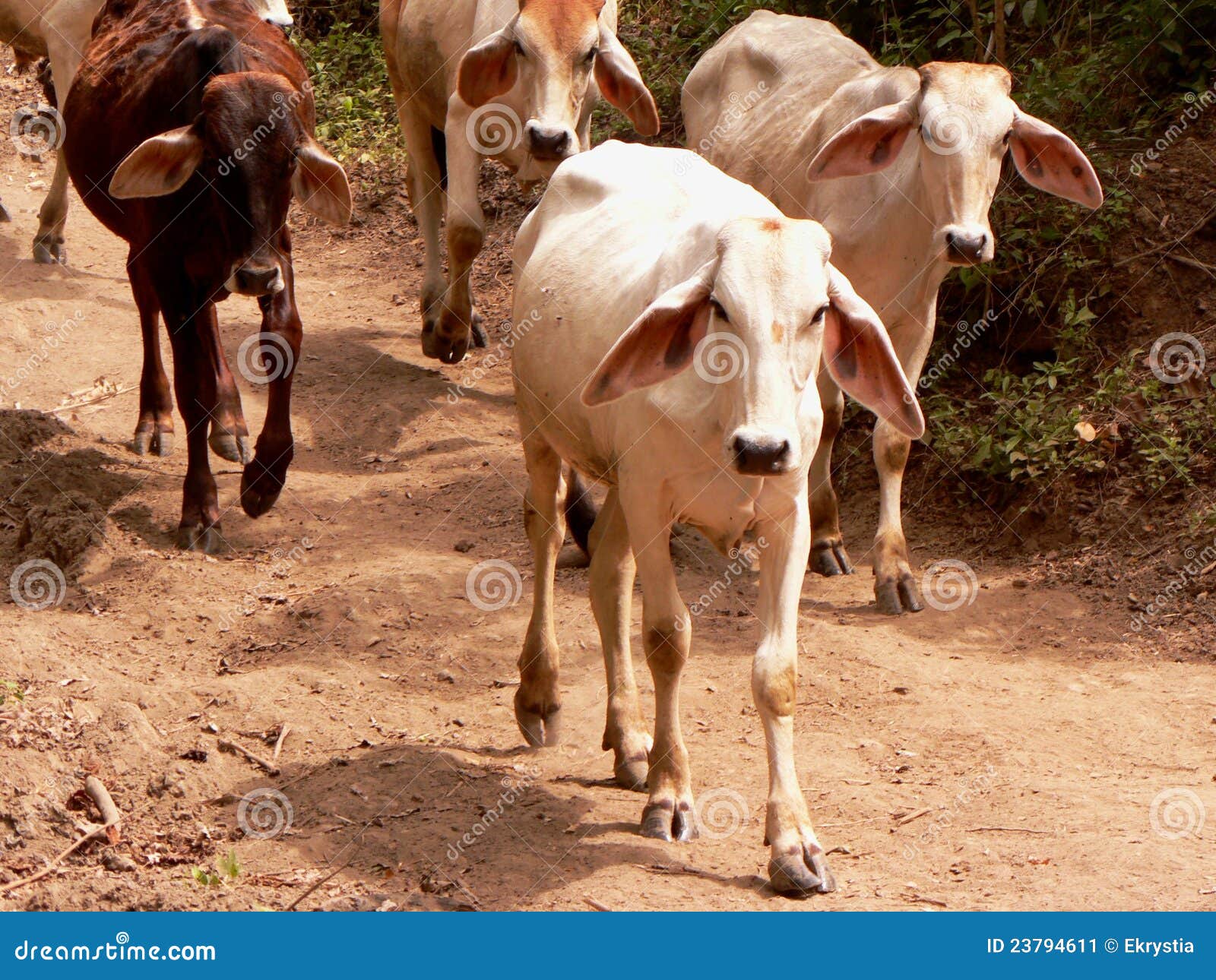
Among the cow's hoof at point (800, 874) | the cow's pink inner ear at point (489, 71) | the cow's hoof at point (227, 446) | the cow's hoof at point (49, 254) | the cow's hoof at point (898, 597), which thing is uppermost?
the cow's pink inner ear at point (489, 71)

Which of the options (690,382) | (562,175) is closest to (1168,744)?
(690,382)

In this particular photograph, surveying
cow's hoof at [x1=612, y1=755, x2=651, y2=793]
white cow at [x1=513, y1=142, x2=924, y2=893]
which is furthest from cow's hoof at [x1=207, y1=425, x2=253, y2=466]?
cow's hoof at [x1=612, y1=755, x2=651, y2=793]

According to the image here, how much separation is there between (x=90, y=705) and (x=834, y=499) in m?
3.58

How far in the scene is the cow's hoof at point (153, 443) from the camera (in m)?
7.89

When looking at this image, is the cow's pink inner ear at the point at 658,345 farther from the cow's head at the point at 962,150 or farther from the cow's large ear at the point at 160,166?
the cow's large ear at the point at 160,166

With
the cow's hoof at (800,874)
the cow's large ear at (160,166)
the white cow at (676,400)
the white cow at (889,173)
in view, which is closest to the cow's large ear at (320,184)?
the cow's large ear at (160,166)

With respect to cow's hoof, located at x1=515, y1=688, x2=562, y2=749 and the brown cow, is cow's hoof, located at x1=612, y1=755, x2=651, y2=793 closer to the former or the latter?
cow's hoof, located at x1=515, y1=688, x2=562, y2=749

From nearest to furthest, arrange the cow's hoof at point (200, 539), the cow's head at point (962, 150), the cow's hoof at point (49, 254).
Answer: the cow's head at point (962, 150) < the cow's hoof at point (200, 539) < the cow's hoof at point (49, 254)

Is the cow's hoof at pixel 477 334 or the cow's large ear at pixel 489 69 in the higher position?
the cow's large ear at pixel 489 69

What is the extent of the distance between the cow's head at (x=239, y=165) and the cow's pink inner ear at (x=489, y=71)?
102 centimetres

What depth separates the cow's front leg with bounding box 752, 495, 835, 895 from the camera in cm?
436

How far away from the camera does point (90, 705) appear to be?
16.8ft

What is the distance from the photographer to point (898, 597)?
7.03 metres

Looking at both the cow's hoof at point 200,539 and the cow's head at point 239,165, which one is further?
the cow's hoof at point 200,539
